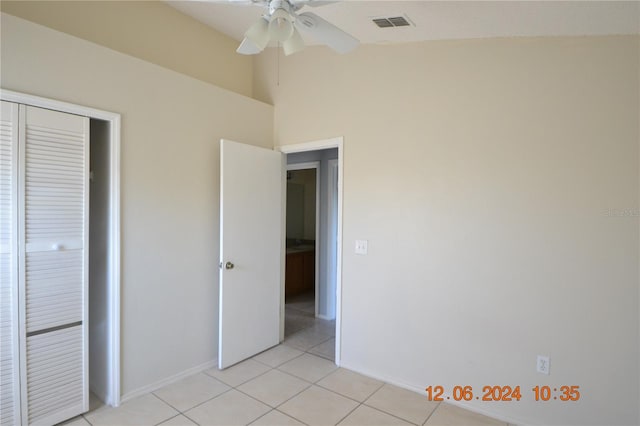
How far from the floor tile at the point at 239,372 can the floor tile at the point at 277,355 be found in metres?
0.09

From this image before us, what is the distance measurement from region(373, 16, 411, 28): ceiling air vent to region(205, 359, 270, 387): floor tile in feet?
9.67

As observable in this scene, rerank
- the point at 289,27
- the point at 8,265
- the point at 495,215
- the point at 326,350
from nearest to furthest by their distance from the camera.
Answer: the point at 289,27 → the point at 8,265 → the point at 495,215 → the point at 326,350

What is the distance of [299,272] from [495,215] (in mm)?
3792

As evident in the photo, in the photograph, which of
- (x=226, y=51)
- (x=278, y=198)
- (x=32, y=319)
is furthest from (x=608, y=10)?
(x=32, y=319)

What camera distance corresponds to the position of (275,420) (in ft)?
7.45

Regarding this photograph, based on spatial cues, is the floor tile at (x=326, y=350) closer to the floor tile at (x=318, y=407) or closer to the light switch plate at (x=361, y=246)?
the floor tile at (x=318, y=407)

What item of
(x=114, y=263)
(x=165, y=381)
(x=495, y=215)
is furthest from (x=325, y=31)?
(x=165, y=381)

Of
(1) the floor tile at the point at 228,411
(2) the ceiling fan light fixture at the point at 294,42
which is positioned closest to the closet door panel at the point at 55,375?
(1) the floor tile at the point at 228,411

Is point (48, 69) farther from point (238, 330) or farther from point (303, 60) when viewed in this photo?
point (238, 330)

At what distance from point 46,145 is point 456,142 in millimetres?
2714

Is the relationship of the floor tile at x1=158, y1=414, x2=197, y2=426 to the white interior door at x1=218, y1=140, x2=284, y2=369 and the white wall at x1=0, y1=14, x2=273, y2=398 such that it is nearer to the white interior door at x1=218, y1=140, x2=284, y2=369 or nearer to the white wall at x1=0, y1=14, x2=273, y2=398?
the white wall at x1=0, y1=14, x2=273, y2=398

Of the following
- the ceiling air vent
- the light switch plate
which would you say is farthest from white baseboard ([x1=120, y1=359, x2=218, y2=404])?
the ceiling air vent

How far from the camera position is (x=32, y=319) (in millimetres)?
2033
